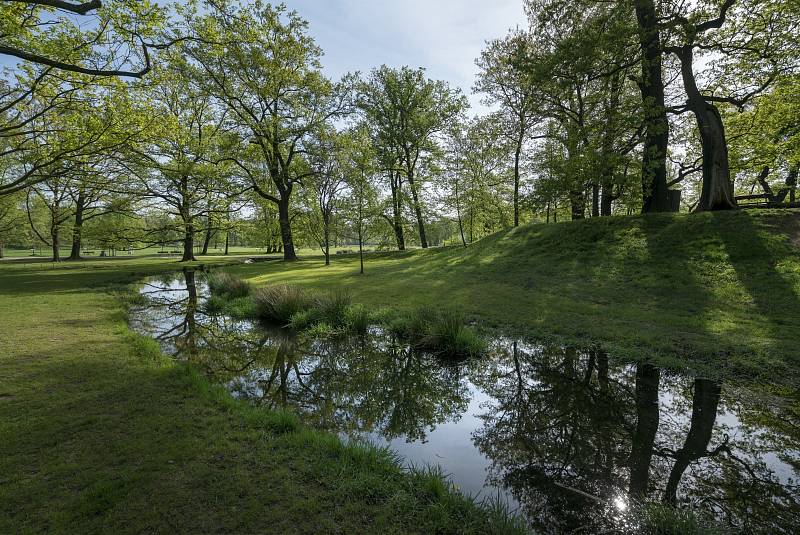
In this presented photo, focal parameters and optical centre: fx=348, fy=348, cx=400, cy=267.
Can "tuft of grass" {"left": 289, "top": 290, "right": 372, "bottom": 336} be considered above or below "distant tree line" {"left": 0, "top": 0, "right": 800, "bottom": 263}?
below

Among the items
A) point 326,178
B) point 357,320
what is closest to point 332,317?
point 357,320

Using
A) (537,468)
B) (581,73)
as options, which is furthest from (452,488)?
(581,73)

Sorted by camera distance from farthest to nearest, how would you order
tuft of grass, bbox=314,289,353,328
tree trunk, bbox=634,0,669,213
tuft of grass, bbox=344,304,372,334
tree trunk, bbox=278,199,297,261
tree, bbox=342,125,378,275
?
tree trunk, bbox=278,199,297,261, tree, bbox=342,125,378,275, tree trunk, bbox=634,0,669,213, tuft of grass, bbox=314,289,353,328, tuft of grass, bbox=344,304,372,334

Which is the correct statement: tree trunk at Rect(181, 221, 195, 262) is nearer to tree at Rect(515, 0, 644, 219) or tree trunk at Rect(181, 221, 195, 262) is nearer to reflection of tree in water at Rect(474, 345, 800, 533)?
tree at Rect(515, 0, 644, 219)

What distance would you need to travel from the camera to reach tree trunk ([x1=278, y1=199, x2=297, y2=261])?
99.7ft

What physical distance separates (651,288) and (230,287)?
647 inches

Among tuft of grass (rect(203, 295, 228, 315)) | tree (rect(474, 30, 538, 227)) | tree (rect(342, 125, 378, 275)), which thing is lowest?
tuft of grass (rect(203, 295, 228, 315))

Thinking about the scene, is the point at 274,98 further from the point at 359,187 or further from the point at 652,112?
the point at 652,112

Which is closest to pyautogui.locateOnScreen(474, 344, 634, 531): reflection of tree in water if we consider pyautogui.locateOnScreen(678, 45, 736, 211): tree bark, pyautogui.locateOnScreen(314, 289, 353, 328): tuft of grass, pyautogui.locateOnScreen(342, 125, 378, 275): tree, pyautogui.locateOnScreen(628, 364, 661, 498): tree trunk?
pyautogui.locateOnScreen(628, 364, 661, 498): tree trunk

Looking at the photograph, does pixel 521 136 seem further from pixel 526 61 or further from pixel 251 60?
pixel 251 60

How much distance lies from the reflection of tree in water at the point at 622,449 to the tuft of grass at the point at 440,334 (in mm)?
1554

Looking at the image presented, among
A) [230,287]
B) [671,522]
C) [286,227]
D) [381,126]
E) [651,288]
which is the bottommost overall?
[671,522]

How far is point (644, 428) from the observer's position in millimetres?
4957

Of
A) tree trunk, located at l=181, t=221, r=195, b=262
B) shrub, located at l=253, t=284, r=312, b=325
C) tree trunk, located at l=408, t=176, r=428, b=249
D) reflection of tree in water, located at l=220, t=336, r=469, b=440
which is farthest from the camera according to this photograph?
tree trunk, located at l=408, t=176, r=428, b=249
